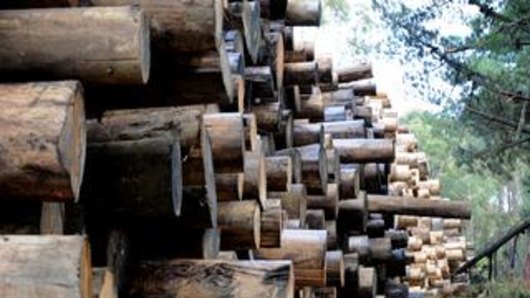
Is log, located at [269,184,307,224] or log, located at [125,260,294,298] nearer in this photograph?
log, located at [125,260,294,298]

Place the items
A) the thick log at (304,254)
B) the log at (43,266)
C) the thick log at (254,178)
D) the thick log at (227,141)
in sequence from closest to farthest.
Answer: the log at (43,266) → the thick log at (227,141) → the thick log at (254,178) → the thick log at (304,254)

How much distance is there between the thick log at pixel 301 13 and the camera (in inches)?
205

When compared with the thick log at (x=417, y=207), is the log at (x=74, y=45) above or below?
above

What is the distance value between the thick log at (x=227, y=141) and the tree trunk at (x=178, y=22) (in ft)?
2.21

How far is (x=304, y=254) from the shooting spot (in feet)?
12.9

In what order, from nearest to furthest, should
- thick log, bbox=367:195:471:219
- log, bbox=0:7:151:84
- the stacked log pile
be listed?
the stacked log pile < log, bbox=0:7:151:84 < thick log, bbox=367:195:471:219

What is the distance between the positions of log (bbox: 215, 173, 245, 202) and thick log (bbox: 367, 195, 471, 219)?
416 centimetres

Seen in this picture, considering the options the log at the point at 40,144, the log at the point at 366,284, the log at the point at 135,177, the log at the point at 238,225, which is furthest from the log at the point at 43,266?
the log at the point at 366,284

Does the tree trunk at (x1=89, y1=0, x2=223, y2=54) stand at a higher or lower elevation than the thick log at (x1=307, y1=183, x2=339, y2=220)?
higher

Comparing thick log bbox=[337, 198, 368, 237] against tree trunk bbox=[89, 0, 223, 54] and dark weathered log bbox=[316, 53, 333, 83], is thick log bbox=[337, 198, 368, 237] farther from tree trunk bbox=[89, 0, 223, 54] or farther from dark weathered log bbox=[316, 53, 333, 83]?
tree trunk bbox=[89, 0, 223, 54]

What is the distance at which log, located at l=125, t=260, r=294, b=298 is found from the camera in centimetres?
237

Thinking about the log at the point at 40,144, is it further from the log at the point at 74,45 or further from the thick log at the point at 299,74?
the thick log at the point at 299,74

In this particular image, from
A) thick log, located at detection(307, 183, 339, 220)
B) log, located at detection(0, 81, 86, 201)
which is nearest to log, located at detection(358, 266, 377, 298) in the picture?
thick log, located at detection(307, 183, 339, 220)

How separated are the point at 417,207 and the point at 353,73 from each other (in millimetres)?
1141
